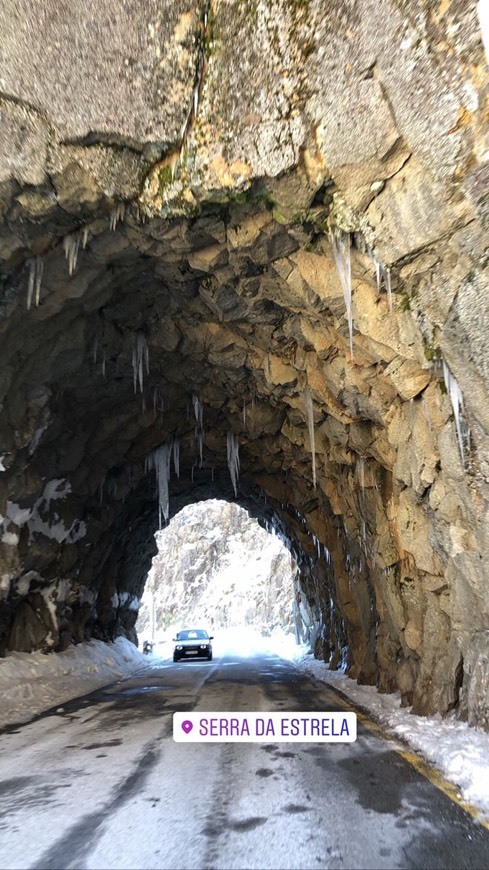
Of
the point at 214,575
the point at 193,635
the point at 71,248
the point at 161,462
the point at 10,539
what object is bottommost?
the point at 193,635

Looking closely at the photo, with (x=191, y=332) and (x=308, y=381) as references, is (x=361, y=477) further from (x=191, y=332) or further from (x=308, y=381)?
(x=191, y=332)

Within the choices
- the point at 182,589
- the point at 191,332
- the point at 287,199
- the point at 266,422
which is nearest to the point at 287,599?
the point at 182,589

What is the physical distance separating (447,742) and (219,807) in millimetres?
3076

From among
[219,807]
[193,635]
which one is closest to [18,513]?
[219,807]

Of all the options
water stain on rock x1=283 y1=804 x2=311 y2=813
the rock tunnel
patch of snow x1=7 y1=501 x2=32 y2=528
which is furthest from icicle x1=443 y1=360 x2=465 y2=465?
patch of snow x1=7 y1=501 x2=32 y2=528

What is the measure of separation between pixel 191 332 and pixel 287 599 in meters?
45.8

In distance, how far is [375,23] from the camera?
6254 mm

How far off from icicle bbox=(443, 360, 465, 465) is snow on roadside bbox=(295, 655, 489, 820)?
323 cm

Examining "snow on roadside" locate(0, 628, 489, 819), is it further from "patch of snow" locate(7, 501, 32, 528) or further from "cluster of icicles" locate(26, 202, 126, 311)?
"cluster of icicles" locate(26, 202, 126, 311)

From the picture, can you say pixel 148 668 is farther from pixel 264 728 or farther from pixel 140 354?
pixel 264 728

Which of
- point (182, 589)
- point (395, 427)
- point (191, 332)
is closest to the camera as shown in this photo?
point (395, 427)

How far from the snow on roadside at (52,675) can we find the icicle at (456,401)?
8.04 m

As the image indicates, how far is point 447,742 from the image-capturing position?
20.7ft

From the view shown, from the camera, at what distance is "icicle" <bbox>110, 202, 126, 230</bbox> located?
315 inches
